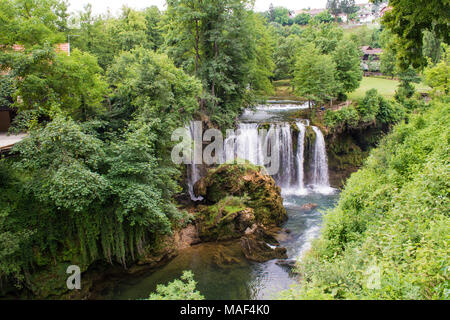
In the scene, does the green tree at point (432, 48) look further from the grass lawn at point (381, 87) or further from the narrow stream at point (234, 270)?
the narrow stream at point (234, 270)

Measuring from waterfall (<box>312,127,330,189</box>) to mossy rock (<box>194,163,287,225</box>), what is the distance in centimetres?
676

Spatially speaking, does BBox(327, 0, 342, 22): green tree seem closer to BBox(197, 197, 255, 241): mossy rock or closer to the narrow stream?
the narrow stream

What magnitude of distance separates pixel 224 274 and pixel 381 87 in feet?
127

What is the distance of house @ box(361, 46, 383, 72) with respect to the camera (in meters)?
52.5

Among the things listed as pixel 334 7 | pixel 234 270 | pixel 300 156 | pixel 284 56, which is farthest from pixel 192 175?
pixel 334 7

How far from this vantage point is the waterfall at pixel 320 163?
2383 cm

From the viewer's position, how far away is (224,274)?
12.9 meters

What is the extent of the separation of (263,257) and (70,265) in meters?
8.33

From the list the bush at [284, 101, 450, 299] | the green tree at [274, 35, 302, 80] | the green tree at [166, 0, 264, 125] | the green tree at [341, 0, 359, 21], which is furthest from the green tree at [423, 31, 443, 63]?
the green tree at [341, 0, 359, 21]

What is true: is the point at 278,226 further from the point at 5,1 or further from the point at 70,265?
the point at 5,1

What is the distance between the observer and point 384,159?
1298 centimetres

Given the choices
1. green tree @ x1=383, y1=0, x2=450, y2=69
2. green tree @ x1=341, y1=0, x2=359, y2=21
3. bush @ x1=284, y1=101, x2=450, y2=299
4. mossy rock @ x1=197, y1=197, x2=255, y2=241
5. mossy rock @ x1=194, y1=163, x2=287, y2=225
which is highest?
green tree @ x1=341, y1=0, x2=359, y2=21

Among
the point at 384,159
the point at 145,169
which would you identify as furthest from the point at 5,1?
the point at 384,159

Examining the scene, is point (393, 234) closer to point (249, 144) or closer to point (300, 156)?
point (249, 144)
